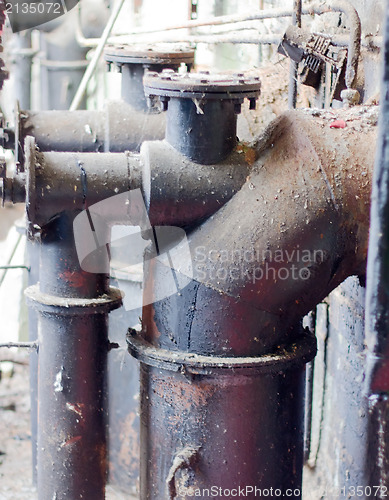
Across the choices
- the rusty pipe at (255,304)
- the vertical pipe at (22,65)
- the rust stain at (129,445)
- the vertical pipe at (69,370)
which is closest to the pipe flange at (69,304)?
the vertical pipe at (69,370)

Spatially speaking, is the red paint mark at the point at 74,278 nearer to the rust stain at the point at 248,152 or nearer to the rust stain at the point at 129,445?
the rust stain at the point at 248,152

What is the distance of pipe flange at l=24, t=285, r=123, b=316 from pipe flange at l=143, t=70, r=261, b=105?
1.83 ft

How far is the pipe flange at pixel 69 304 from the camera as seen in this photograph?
1.87 metres

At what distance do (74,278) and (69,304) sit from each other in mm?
70

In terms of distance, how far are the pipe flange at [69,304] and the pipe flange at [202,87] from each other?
22.0 inches

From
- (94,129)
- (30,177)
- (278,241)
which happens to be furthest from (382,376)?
(94,129)

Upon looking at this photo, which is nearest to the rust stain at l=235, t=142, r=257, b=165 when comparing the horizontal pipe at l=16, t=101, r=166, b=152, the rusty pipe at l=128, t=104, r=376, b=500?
the rusty pipe at l=128, t=104, r=376, b=500

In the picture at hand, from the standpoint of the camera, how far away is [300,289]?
1.67 meters

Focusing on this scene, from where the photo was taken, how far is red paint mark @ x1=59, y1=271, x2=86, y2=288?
1878 mm

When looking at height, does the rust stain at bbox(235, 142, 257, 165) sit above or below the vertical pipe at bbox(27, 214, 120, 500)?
above

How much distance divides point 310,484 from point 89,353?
1.19m

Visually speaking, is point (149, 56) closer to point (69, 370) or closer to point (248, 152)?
point (248, 152)

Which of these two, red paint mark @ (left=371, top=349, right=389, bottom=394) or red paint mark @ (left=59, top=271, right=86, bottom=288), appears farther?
red paint mark @ (left=59, top=271, right=86, bottom=288)

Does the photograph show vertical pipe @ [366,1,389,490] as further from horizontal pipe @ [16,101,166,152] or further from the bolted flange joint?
horizontal pipe @ [16,101,166,152]
